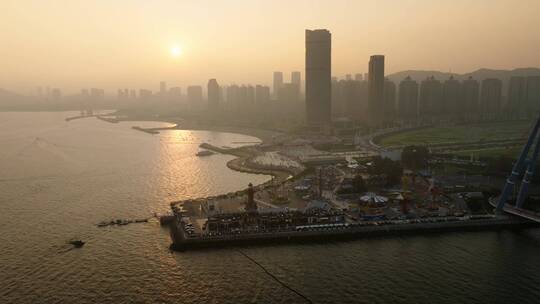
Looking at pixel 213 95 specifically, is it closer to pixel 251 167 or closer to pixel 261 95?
pixel 261 95

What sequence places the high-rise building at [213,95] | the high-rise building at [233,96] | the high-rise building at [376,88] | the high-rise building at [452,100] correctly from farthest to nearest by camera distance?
1. the high-rise building at [233,96]
2. the high-rise building at [213,95]
3. the high-rise building at [452,100]
4. the high-rise building at [376,88]

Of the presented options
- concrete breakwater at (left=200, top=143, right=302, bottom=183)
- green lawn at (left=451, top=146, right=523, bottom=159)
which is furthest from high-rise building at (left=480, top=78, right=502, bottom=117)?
concrete breakwater at (left=200, top=143, right=302, bottom=183)

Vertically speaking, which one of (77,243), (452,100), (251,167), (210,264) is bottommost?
(210,264)

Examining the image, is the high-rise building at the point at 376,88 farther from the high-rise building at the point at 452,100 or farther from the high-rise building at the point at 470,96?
the high-rise building at the point at 470,96

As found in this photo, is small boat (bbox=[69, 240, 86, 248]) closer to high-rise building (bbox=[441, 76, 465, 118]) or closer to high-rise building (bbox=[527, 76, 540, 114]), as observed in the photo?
high-rise building (bbox=[441, 76, 465, 118])

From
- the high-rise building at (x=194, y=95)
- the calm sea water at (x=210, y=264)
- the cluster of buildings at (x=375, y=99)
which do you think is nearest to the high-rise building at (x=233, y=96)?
the cluster of buildings at (x=375, y=99)

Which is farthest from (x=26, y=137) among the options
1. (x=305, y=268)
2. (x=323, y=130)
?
(x=305, y=268)

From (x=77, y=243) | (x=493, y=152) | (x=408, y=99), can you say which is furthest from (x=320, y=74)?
(x=77, y=243)
